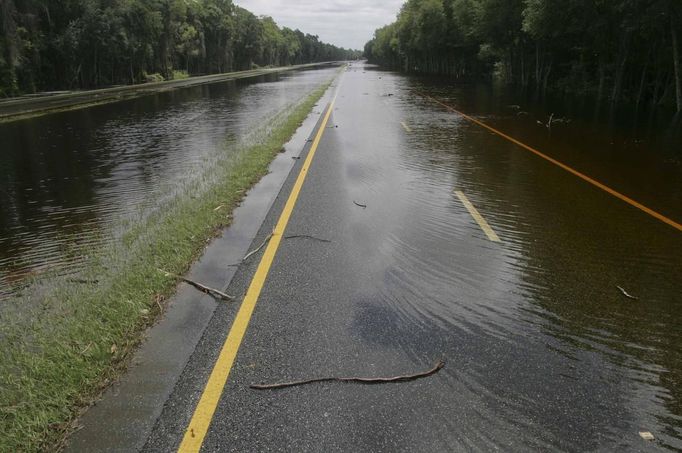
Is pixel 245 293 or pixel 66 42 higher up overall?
pixel 66 42

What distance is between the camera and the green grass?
331cm

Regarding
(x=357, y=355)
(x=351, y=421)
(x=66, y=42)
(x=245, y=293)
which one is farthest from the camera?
(x=66, y=42)

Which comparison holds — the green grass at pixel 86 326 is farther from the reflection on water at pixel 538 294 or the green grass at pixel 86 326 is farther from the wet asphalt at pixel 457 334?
the reflection on water at pixel 538 294

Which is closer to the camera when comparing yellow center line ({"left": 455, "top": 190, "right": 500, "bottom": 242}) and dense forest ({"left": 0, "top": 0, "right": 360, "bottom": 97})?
yellow center line ({"left": 455, "top": 190, "right": 500, "bottom": 242})

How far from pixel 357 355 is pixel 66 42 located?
58.0 meters

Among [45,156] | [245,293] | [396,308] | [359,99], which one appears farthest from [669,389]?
[359,99]

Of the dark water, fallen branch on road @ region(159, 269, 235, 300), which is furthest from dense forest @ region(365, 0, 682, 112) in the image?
fallen branch on road @ region(159, 269, 235, 300)

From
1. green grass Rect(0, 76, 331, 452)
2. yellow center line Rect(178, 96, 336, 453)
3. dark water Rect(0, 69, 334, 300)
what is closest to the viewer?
yellow center line Rect(178, 96, 336, 453)

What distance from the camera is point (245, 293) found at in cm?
508

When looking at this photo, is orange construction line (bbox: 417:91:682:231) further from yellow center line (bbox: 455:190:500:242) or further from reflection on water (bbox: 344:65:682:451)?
yellow center line (bbox: 455:190:500:242)

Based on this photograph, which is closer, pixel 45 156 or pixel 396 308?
pixel 396 308

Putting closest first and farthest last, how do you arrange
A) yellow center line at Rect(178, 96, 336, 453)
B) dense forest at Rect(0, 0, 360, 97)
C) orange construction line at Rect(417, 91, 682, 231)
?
1. yellow center line at Rect(178, 96, 336, 453)
2. orange construction line at Rect(417, 91, 682, 231)
3. dense forest at Rect(0, 0, 360, 97)

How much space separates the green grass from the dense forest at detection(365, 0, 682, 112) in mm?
21237

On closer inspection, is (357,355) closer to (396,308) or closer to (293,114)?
(396,308)
